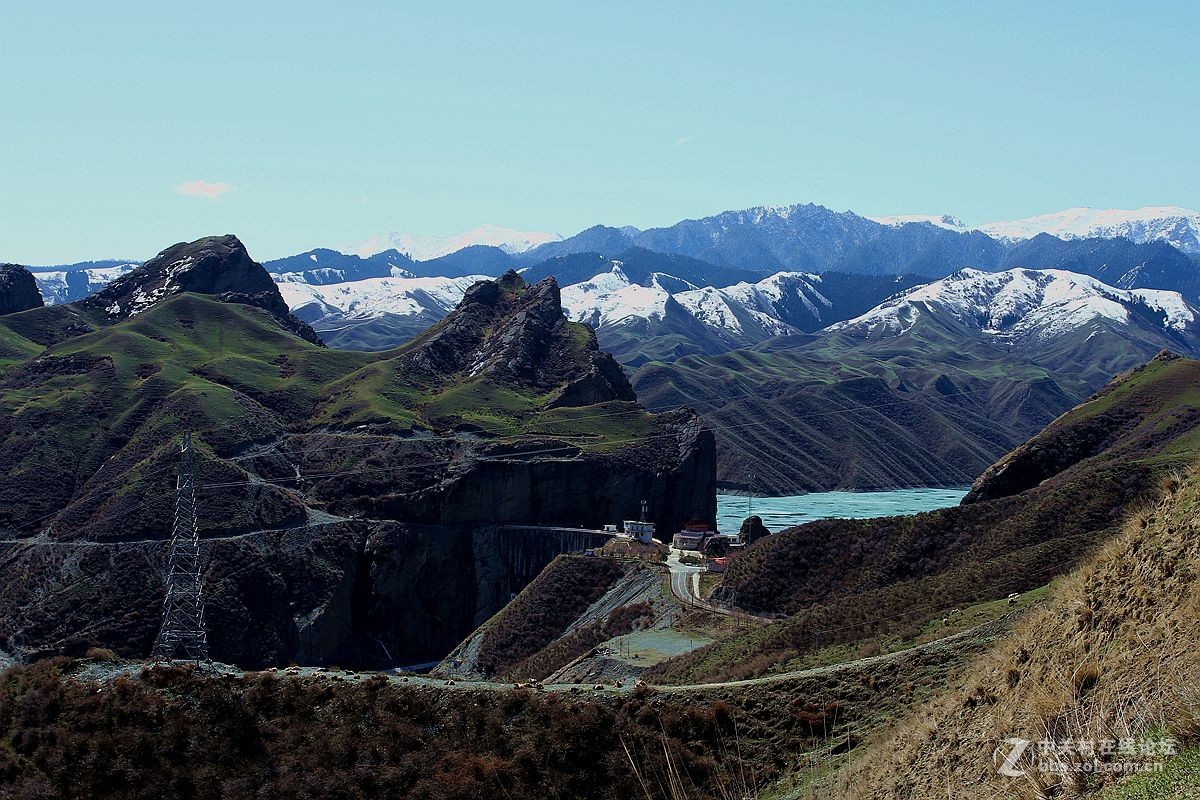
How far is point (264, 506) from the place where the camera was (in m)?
128

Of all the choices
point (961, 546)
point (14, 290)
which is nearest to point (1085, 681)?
point (961, 546)

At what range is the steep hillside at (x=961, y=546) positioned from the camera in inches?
2014

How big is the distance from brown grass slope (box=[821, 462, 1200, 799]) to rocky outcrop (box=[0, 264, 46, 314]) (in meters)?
195

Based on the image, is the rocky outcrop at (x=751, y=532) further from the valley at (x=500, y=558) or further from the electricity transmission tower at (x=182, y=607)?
the electricity transmission tower at (x=182, y=607)

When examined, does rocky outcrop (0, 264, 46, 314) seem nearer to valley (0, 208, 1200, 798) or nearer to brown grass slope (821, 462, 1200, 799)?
valley (0, 208, 1200, 798)

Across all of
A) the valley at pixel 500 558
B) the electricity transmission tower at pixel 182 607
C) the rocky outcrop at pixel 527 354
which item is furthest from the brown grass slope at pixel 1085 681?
the rocky outcrop at pixel 527 354

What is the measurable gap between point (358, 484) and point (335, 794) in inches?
4228

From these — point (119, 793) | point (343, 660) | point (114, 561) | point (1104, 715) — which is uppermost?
point (1104, 715)

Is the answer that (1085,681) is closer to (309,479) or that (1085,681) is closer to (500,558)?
(500,558)

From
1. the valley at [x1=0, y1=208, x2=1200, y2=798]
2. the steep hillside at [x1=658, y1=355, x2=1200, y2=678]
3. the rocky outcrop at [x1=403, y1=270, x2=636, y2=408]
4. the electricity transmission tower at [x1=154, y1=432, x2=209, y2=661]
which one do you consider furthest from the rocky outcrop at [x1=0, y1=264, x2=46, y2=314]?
the steep hillside at [x1=658, y1=355, x2=1200, y2=678]

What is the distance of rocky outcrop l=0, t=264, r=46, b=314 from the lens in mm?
193875

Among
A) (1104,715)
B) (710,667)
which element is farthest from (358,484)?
(1104,715)

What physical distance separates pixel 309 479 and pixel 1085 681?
128961 millimetres

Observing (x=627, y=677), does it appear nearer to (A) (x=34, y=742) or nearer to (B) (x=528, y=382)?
(A) (x=34, y=742)
